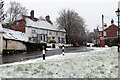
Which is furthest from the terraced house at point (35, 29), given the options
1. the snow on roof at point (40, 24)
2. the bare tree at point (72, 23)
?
the bare tree at point (72, 23)

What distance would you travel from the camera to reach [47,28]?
184 feet

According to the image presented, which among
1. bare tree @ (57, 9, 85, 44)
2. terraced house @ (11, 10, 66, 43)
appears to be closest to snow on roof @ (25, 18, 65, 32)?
terraced house @ (11, 10, 66, 43)

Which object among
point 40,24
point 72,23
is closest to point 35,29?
point 40,24

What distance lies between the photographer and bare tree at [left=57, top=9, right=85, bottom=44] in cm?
5253

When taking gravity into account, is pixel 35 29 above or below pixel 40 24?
below

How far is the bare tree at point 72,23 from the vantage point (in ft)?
172

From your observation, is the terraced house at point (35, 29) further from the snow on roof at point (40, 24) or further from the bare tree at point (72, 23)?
the bare tree at point (72, 23)

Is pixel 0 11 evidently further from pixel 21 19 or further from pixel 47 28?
pixel 47 28

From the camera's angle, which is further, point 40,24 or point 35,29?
point 40,24

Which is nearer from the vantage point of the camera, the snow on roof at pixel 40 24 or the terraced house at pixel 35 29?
the terraced house at pixel 35 29

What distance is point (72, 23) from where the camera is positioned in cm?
5269

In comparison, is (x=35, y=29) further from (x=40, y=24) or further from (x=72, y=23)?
(x=72, y=23)

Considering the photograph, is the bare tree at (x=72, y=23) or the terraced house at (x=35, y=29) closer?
the terraced house at (x=35, y=29)

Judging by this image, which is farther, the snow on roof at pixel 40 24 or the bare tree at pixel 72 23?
the bare tree at pixel 72 23
